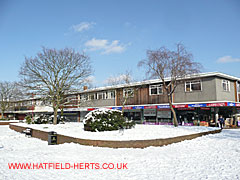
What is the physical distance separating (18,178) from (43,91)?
18452mm

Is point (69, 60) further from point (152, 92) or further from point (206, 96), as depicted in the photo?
point (206, 96)

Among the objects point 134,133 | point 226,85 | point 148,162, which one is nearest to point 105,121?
point 134,133

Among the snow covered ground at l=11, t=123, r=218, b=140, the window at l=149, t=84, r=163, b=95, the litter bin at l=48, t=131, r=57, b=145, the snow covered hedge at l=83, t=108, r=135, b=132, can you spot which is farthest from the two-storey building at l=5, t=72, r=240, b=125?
the litter bin at l=48, t=131, r=57, b=145

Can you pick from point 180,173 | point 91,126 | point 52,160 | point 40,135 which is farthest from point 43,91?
point 180,173

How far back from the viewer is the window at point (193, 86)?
2414 cm

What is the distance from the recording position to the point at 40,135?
691 inches

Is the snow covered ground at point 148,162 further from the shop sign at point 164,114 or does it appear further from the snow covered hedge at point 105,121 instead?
the shop sign at point 164,114

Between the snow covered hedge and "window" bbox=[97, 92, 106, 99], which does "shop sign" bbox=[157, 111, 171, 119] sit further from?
the snow covered hedge

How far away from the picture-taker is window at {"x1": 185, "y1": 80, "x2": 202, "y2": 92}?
2414 cm

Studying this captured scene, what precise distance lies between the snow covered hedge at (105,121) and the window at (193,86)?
11558 mm

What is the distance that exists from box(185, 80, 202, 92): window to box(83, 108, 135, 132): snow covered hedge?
11558mm

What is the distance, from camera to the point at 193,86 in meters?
24.6

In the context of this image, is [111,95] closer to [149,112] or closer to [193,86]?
[149,112]

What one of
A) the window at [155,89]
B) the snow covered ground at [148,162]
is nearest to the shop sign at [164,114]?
the window at [155,89]
